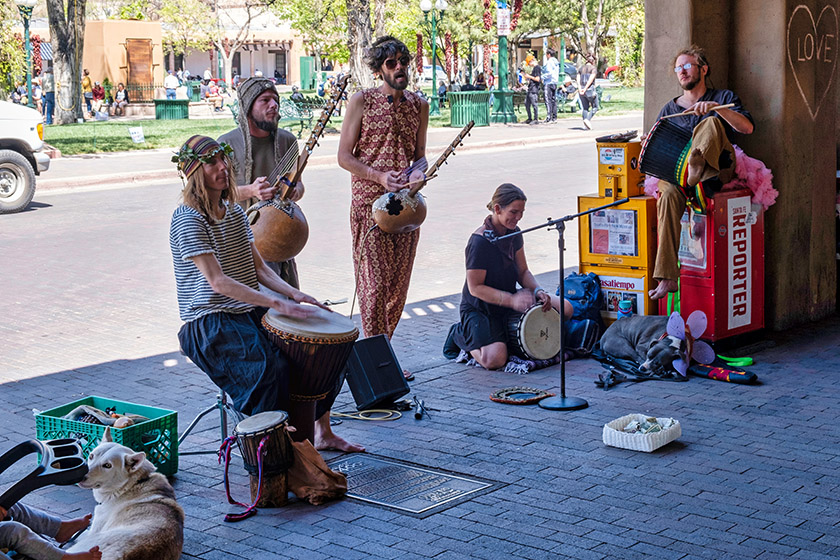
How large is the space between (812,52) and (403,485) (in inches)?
208

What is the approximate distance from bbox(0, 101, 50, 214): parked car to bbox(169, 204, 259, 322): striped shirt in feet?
37.4

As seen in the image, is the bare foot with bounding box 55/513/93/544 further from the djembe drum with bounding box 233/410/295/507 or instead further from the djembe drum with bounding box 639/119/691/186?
the djembe drum with bounding box 639/119/691/186

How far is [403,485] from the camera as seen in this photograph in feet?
18.1

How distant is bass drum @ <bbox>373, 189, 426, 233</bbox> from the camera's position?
694cm

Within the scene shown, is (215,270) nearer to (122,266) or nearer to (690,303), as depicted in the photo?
(690,303)

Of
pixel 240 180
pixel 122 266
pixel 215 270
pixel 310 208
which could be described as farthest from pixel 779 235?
pixel 310 208

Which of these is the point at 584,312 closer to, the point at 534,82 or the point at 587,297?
the point at 587,297

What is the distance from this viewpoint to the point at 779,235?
8438 mm

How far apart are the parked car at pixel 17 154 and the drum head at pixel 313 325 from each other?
11.6m

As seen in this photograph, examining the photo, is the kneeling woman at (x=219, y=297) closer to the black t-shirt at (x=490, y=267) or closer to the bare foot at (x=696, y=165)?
the black t-shirt at (x=490, y=267)

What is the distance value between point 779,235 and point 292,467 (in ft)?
15.8

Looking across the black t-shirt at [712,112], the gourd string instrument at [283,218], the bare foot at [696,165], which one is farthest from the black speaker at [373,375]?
the black t-shirt at [712,112]

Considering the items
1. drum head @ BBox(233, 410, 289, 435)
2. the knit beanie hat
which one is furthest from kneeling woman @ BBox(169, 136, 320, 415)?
the knit beanie hat

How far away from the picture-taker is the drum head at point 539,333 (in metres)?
7.68
